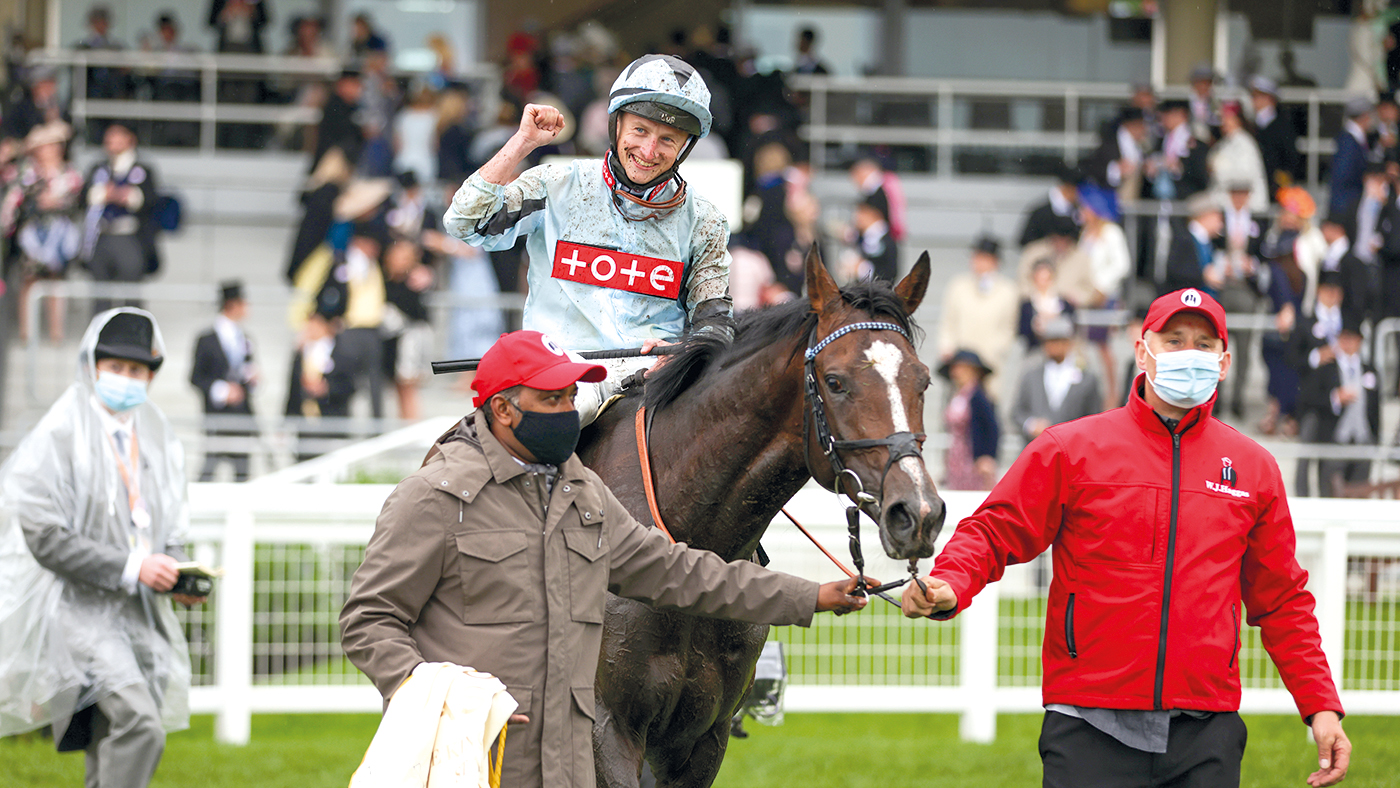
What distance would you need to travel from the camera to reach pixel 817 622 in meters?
6.41

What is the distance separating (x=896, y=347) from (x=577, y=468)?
697 millimetres

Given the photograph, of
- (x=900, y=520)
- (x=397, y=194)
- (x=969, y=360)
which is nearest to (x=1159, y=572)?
(x=900, y=520)

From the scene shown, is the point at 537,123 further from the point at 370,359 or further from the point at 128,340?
the point at 370,359

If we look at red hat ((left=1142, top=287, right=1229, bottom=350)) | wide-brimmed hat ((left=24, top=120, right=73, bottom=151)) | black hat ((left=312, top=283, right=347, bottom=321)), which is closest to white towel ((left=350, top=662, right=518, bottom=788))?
red hat ((left=1142, top=287, right=1229, bottom=350))

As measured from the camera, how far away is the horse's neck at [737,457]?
128 inches

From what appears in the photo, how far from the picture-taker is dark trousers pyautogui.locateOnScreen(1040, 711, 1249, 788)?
312 cm

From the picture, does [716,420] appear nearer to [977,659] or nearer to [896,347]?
[896,347]

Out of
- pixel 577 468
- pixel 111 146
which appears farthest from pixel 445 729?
pixel 111 146

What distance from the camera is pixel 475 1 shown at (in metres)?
17.7

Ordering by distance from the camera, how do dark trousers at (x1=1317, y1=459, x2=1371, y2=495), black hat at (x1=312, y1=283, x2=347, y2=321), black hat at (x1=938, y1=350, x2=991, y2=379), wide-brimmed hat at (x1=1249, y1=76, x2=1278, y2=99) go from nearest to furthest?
dark trousers at (x1=1317, y1=459, x2=1371, y2=495) < black hat at (x1=938, y1=350, x2=991, y2=379) < black hat at (x1=312, y1=283, x2=347, y2=321) < wide-brimmed hat at (x1=1249, y1=76, x2=1278, y2=99)

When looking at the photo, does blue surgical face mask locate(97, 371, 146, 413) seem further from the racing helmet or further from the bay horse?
the racing helmet

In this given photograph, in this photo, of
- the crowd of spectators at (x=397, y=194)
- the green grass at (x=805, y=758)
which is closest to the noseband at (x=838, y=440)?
the green grass at (x=805, y=758)

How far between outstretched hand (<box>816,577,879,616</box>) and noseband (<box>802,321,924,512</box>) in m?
0.14

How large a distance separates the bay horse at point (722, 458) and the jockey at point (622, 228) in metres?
0.16
